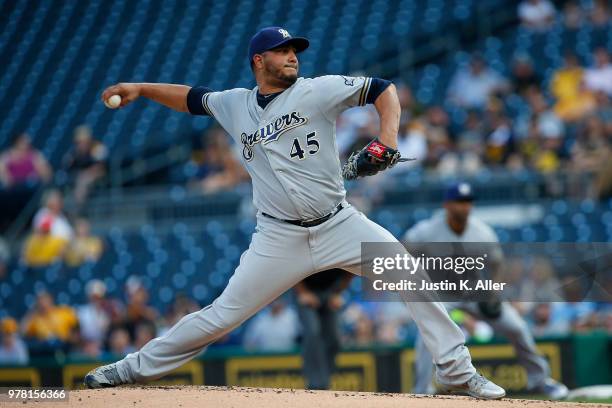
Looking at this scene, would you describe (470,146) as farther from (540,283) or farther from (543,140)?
(540,283)

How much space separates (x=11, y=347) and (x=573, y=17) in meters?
7.89

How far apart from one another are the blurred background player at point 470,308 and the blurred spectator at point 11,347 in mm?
5112

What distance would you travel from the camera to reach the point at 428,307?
5.45 meters

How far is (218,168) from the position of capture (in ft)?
43.8

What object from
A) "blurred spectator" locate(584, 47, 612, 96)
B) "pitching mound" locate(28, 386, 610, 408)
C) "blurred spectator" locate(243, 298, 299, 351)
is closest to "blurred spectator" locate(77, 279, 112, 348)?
"blurred spectator" locate(243, 298, 299, 351)

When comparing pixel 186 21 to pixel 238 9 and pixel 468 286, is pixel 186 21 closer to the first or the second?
pixel 238 9

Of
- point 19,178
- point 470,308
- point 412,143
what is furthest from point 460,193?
point 19,178

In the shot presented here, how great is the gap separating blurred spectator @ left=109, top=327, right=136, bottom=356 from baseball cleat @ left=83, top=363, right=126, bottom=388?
518 cm

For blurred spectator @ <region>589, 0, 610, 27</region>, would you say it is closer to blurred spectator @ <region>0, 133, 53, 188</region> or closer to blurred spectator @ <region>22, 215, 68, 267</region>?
blurred spectator @ <region>22, 215, 68, 267</region>

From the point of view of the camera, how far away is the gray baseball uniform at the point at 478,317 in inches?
311

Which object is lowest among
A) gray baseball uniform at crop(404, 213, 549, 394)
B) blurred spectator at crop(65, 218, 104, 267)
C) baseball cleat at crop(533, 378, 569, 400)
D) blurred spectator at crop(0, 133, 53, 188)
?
baseball cleat at crop(533, 378, 569, 400)

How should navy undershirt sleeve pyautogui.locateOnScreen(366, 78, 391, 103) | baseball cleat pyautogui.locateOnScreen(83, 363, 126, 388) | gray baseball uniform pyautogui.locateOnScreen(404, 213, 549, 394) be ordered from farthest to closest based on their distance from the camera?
gray baseball uniform pyautogui.locateOnScreen(404, 213, 549, 394) < baseball cleat pyautogui.locateOnScreen(83, 363, 126, 388) < navy undershirt sleeve pyautogui.locateOnScreen(366, 78, 391, 103)

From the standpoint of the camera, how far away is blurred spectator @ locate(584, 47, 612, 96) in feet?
40.3

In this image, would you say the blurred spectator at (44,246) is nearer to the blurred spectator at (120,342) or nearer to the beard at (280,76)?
the blurred spectator at (120,342)
